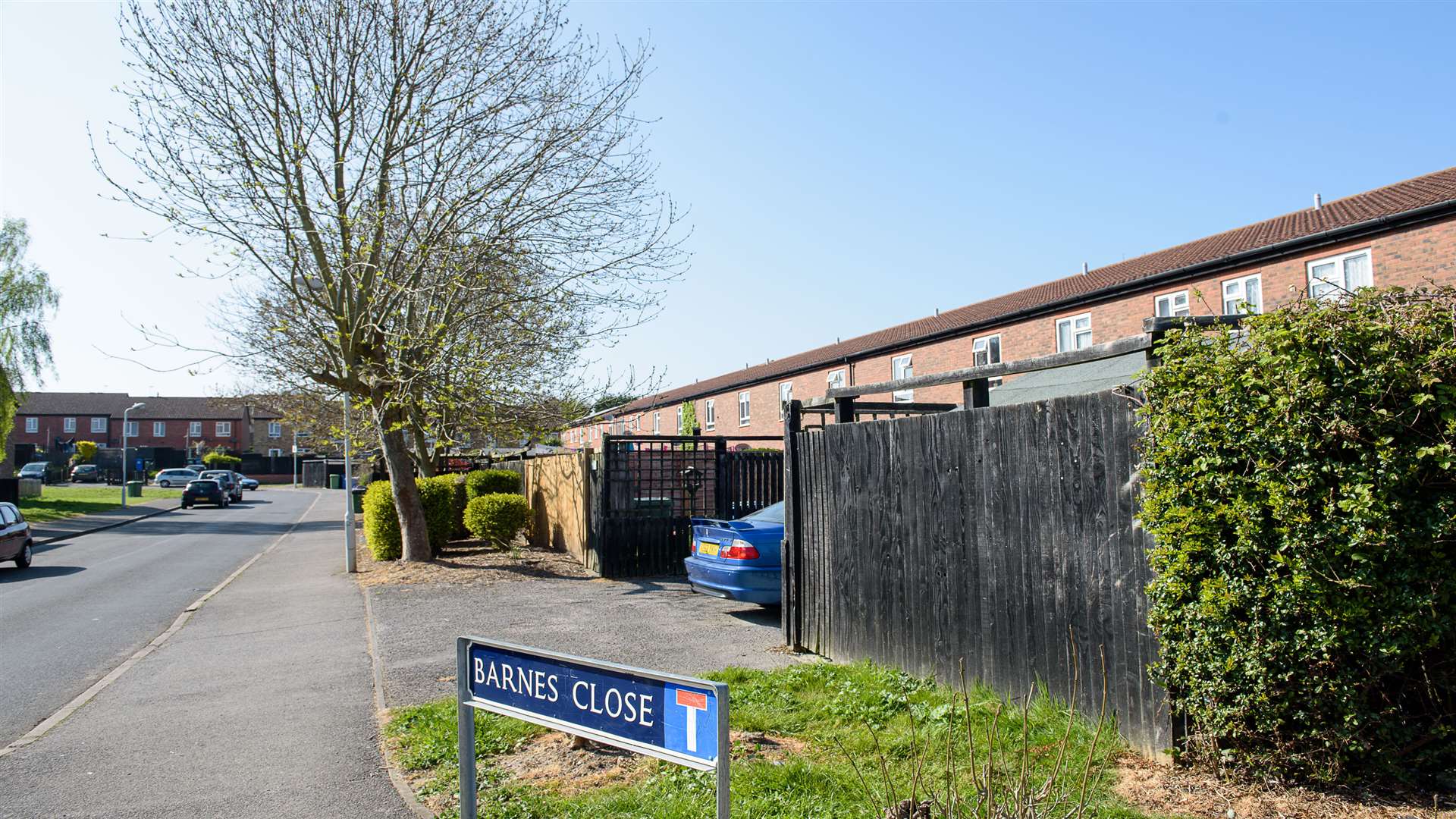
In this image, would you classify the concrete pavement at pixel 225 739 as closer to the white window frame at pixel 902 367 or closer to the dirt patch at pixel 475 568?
the dirt patch at pixel 475 568

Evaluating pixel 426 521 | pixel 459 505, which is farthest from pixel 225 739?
pixel 459 505

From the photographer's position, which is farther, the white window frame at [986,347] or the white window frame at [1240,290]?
the white window frame at [986,347]

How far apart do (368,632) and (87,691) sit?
9.15ft

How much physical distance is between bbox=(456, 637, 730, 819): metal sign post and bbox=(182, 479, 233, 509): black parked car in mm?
47214

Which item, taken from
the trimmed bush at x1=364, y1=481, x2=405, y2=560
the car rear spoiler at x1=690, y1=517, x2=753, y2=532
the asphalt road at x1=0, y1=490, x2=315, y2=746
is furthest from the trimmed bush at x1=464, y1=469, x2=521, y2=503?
→ the car rear spoiler at x1=690, y1=517, x2=753, y2=532

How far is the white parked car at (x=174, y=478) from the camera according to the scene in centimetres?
6256

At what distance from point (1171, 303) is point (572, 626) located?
57.7 feet

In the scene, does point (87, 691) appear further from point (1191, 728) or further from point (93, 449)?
point (93, 449)

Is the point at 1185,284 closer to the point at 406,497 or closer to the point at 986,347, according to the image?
the point at 986,347

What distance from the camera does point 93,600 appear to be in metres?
14.3

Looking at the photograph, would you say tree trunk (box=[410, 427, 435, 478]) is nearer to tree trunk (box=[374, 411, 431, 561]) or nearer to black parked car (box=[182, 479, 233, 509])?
tree trunk (box=[374, 411, 431, 561])

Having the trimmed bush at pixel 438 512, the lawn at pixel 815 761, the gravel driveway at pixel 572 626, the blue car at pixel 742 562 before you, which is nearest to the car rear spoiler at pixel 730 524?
the blue car at pixel 742 562

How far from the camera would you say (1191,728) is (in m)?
4.58

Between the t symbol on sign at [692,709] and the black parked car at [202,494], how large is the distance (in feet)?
159
